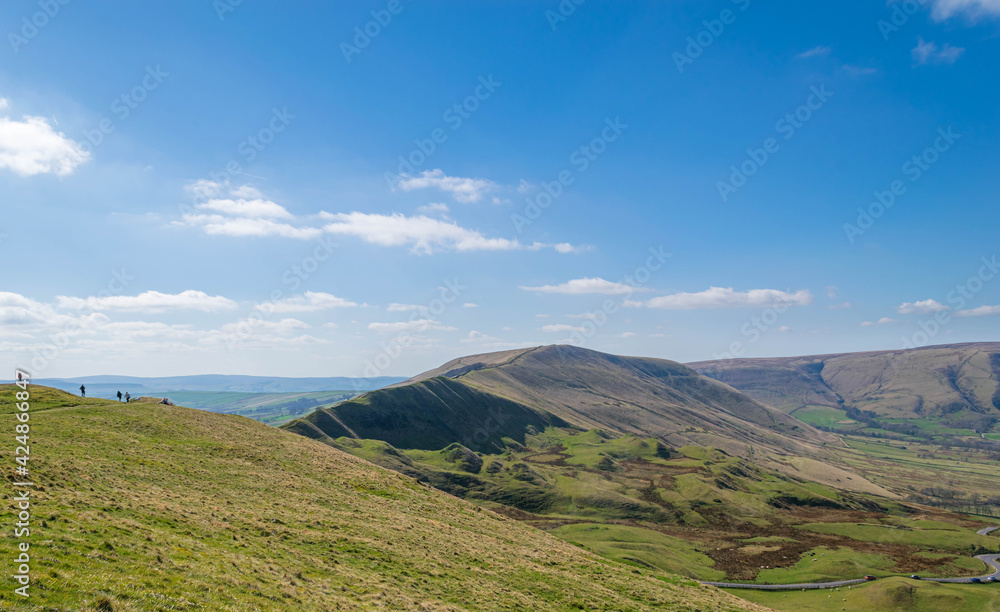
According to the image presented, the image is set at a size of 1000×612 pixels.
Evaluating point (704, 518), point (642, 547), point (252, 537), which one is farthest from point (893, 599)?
point (252, 537)

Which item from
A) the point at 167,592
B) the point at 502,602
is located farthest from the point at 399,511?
the point at 167,592

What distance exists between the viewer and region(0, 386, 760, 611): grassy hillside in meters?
19.1

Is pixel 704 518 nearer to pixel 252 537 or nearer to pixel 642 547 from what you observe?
pixel 642 547

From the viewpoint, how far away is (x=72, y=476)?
3064 centimetres

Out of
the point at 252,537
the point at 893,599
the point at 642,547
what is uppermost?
the point at 252,537

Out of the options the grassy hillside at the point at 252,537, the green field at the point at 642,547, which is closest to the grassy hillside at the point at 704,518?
the green field at the point at 642,547

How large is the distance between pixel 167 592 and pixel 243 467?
33710 millimetres

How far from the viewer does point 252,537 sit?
2880cm

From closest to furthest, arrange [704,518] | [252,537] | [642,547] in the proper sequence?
A: [252,537] < [642,547] < [704,518]

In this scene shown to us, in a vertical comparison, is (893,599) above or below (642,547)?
above

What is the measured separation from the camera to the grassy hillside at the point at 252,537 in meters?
19.1

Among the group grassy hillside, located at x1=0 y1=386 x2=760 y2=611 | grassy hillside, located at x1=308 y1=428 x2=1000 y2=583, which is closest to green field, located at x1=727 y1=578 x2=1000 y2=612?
grassy hillside, located at x1=308 y1=428 x2=1000 y2=583

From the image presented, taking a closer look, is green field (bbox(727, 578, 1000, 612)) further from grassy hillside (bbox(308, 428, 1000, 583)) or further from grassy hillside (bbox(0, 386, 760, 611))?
grassy hillside (bbox(0, 386, 760, 611))

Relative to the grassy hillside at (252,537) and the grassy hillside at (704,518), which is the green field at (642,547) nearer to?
the grassy hillside at (704,518)
